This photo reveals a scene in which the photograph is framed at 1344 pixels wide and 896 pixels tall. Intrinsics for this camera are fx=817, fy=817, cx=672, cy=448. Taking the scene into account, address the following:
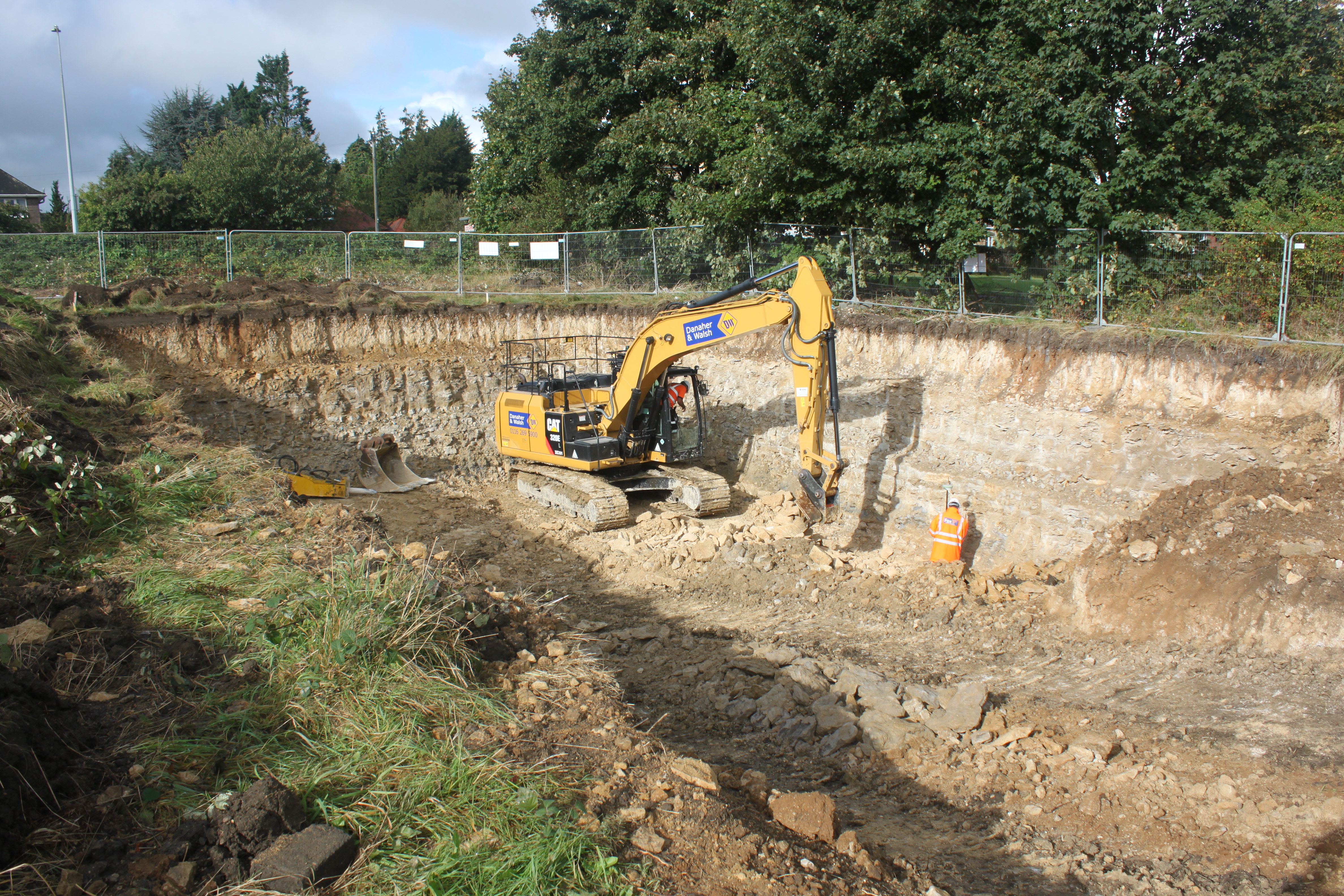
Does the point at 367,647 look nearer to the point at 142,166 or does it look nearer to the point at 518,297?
the point at 518,297

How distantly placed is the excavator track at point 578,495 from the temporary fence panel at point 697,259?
20.0ft

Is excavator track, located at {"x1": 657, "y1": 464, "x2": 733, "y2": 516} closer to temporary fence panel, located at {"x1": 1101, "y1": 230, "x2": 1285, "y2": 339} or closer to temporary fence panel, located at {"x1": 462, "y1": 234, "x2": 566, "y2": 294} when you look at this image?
temporary fence panel, located at {"x1": 1101, "y1": 230, "x2": 1285, "y2": 339}

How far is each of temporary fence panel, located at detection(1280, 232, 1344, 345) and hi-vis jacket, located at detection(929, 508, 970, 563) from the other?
417cm

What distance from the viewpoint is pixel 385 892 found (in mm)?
3021

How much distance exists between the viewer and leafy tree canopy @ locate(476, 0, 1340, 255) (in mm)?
10867

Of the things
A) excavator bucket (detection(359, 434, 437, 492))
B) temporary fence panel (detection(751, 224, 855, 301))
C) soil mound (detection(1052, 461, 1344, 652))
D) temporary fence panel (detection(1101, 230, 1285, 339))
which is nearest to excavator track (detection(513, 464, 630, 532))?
excavator bucket (detection(359, 434, 437, 492))

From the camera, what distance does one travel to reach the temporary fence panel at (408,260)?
20125 millimetres

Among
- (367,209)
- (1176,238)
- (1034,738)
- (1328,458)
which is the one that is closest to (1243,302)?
(1176,238)

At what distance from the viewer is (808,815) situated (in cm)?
408

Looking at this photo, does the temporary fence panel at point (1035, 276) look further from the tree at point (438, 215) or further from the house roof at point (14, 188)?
the house roof at point (14, 188)

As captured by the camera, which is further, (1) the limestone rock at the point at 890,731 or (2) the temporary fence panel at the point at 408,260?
(2) the temporary fence panel at the point at 408,260

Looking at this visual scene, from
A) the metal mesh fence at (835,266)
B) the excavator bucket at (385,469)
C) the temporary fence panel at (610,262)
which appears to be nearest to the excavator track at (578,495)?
the excavator bucket at (385,469)

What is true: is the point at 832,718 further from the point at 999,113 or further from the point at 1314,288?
the point at 999,113

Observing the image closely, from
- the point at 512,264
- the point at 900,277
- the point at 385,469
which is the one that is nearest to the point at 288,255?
the point at 512,264
